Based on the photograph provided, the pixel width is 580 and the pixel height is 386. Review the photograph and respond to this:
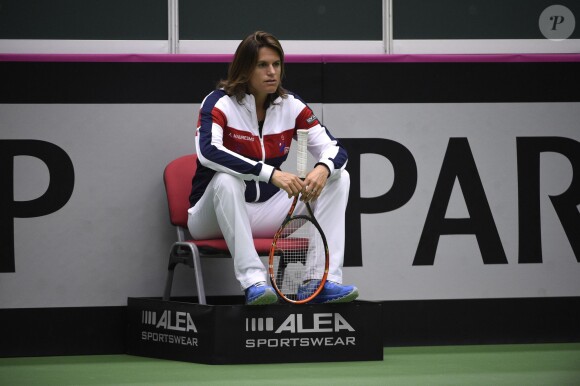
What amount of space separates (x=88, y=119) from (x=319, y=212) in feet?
4.58

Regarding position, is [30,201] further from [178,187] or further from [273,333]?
[273,333]

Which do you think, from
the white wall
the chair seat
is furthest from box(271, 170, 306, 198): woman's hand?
the white wall

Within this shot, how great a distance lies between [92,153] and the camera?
17.5 ft

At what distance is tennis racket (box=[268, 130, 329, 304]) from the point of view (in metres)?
4.64

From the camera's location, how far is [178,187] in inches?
204

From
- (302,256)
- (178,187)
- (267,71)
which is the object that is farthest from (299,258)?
(267,71)

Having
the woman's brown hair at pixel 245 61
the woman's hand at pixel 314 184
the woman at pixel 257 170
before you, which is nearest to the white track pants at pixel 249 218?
the woman at pixel 257 170

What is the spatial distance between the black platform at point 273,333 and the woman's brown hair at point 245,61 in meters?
1.05

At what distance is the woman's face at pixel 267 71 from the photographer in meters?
4.89

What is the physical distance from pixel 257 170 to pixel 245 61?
0.59 metres

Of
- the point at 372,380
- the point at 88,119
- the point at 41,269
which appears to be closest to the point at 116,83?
the point at 88,119

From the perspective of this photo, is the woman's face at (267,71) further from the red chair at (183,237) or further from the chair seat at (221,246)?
the chair seat at (221,246)

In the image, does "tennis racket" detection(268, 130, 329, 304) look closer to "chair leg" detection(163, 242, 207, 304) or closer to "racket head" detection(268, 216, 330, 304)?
"racket head" detection(268, 216, 330, 304)

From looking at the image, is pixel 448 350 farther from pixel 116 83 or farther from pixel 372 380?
pixel 116 83
